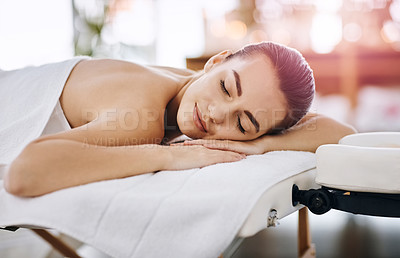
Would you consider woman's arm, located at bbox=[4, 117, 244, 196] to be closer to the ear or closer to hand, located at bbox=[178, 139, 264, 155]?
hand, located at bbox=[178, 139, 264, 155]

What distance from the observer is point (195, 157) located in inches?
37.5

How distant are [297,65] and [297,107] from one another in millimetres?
129

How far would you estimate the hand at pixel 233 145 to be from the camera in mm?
1071

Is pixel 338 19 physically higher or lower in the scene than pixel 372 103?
higher

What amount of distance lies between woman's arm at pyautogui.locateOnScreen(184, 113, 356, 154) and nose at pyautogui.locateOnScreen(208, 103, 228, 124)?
2.4 inches

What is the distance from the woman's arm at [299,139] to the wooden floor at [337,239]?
71 centimetres

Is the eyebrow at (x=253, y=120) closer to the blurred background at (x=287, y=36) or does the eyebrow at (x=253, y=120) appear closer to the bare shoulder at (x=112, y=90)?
the bare shoulder at (x=112, y=90)

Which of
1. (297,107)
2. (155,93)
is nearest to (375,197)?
(297,107)

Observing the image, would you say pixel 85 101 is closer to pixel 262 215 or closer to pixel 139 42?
pixel 262 215

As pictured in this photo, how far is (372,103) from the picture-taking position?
3150 mm

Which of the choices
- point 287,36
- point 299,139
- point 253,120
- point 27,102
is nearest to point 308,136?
point 299,139

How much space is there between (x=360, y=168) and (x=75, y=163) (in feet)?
1.87

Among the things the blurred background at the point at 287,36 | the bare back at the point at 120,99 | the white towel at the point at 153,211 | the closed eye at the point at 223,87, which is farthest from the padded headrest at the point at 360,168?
the blurred background at the point at 287,36

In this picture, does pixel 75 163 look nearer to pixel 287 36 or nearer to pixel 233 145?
pixel 233 145
